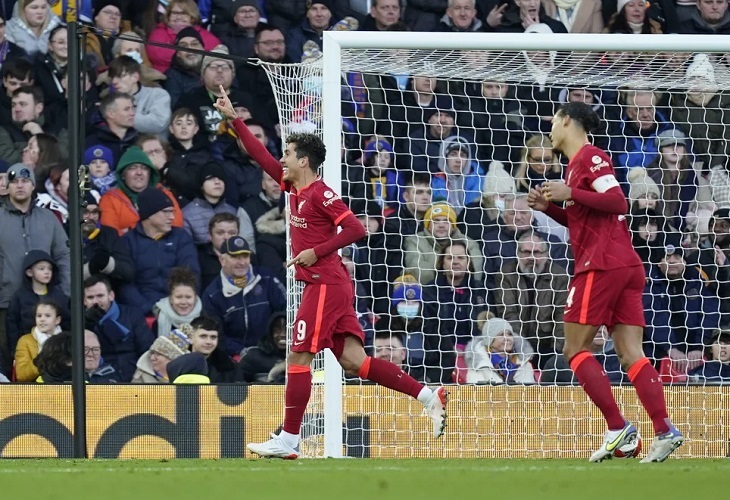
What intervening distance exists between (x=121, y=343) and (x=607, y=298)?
15.9 ft

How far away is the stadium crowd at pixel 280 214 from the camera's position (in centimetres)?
996

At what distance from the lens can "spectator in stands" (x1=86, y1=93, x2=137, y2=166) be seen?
10828 mm

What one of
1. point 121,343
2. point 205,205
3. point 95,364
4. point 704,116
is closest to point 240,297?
Answer: point 205,205

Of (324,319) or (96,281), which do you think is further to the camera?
(96,281)

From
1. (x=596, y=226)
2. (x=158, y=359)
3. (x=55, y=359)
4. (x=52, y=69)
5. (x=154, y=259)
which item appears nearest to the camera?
(x=596, y=226)

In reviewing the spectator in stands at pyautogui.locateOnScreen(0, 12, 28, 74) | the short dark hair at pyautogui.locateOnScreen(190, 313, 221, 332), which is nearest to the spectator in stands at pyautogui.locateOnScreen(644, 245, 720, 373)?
the short dark hair at pyautogui.locateOnScreen(190, 313, 221, 332)

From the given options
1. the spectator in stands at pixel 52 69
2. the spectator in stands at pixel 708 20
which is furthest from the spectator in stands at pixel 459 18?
the spectator in stands at pixel 52 69

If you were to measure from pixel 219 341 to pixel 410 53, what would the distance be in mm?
2805

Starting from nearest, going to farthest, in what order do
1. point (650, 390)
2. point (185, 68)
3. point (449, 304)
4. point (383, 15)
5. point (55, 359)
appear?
point (650, 390) → point (55, 359) → point (449, 304) → point (185, 68) → point (383, 15)

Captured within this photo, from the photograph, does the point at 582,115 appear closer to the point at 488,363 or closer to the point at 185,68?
the point at 488,363

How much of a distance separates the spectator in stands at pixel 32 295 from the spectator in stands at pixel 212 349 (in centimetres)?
103

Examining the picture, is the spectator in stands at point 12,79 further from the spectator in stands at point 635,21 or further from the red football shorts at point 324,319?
the spectator in stands at point 635,21

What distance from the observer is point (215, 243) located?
417 inches

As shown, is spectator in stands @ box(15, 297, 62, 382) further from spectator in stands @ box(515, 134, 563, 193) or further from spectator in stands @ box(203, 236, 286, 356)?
spectator in stands @ box(515, 134, 563, 193)
